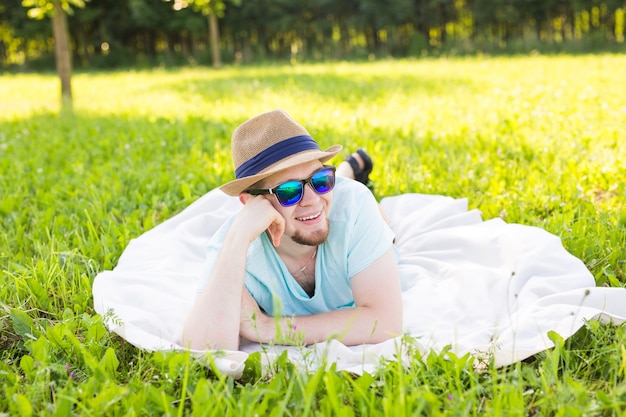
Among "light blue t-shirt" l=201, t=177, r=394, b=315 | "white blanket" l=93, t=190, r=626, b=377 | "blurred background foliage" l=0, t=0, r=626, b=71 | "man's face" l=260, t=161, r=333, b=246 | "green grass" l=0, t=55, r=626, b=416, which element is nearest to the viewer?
"green grass" l=0, t=55, r=626, b=416

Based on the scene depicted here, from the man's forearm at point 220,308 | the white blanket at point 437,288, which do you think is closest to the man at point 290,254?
the man's forearm at point 220,308

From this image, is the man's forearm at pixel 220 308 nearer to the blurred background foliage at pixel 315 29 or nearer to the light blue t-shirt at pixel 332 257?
the light blue t-shirt at pixel 332 257

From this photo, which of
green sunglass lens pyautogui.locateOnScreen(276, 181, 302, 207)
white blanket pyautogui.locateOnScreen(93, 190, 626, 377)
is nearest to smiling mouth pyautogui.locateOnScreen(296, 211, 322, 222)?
green sunglass lens pyautogui.locateOnScreen(276, 181, 302, 207)

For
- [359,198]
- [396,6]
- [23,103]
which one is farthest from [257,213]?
[396,6]

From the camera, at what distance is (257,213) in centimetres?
276

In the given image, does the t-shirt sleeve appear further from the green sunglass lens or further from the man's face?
the green sunglass lens

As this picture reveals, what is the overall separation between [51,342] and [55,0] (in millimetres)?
11449

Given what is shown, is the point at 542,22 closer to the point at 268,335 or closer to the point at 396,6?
the point at 396,6

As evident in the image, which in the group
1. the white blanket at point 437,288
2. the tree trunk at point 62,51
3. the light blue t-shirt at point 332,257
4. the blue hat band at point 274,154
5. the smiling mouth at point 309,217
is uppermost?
the tree trunk at point 62,51

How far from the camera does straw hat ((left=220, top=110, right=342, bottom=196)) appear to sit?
108 inches

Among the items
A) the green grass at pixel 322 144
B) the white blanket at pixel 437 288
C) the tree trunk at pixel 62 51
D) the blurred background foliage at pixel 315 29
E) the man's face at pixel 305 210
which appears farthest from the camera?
the blurred background foliage at pixel 315 29

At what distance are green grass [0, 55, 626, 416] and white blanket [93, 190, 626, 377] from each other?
11 cm

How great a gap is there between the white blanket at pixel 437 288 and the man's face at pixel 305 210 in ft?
1.69

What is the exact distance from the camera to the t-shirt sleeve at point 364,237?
2.86 meters
